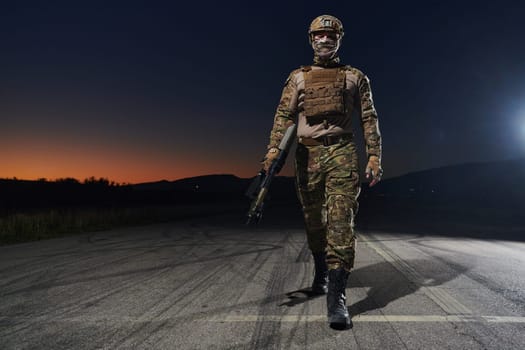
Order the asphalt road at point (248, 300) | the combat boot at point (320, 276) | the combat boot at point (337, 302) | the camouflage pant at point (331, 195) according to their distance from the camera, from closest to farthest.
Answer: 1. the asphalt road at point (248, 300)
2. the combat boot at point (337, 302)
3. the camouflage pant at point (331, 195)
4. the combat boot at point (320, 276)

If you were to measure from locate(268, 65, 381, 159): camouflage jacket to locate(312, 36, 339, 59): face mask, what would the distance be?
135 mm

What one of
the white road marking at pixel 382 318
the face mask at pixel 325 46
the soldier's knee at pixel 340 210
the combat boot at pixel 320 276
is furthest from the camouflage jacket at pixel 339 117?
the white road marking at pixel 382 318

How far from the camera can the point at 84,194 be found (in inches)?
2352

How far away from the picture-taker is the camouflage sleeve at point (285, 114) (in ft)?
13.8

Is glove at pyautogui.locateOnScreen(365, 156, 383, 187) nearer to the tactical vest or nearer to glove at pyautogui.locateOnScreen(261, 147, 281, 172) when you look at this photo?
the tactical vest

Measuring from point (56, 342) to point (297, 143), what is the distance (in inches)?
102

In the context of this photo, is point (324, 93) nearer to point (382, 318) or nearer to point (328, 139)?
point (328, 139)

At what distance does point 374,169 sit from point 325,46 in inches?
48.0

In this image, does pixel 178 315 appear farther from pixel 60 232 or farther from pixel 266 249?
pixel 60 232

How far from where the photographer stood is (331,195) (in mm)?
3801

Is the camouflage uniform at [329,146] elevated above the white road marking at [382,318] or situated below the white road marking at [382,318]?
above

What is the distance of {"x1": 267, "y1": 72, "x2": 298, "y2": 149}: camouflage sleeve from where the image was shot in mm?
4219

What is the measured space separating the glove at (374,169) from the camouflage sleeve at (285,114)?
33.6 inches

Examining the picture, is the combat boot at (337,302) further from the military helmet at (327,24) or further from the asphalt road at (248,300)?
the military helmet at (327,24)
